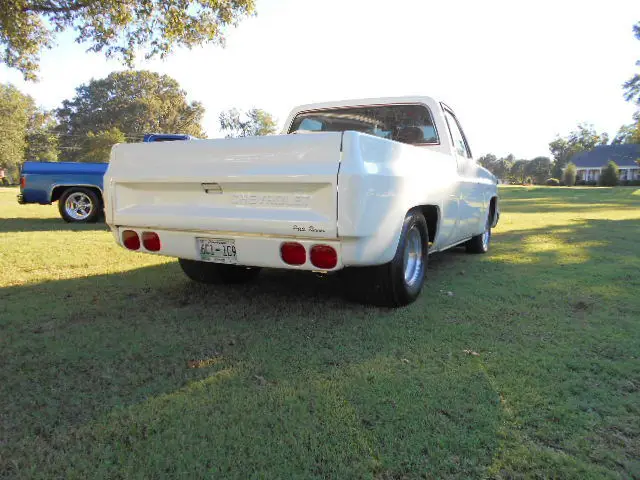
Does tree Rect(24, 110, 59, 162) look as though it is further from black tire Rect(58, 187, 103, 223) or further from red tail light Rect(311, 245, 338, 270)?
red tail light Rect(311, 245, 338, 270)

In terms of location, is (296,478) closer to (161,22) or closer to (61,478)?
(61,478)

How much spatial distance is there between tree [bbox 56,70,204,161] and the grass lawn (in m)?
68.5

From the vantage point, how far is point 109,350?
2926mm

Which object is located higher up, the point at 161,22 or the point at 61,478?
the point at 161,22

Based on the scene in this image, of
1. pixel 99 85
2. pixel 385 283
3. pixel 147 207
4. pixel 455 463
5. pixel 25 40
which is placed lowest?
pixel 455 463

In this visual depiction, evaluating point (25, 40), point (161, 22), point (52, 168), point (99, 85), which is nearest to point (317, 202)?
point (52, 168)

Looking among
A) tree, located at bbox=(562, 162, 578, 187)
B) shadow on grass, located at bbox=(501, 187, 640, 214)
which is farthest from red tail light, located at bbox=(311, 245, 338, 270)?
tree, located at bbox=(562, 162, 578, 187)

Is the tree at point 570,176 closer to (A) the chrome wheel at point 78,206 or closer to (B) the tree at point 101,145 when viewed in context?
(B) the tree at point 101,145

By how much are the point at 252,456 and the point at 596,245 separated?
291 inches

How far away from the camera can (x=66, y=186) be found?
10328mm

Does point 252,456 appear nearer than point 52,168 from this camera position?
Yes

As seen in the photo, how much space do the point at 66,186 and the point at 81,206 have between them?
55 cm

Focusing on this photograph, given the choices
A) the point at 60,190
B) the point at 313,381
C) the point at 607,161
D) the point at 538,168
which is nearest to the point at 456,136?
Answer: the point at 313,381

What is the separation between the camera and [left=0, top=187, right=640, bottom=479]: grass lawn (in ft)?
6.16
